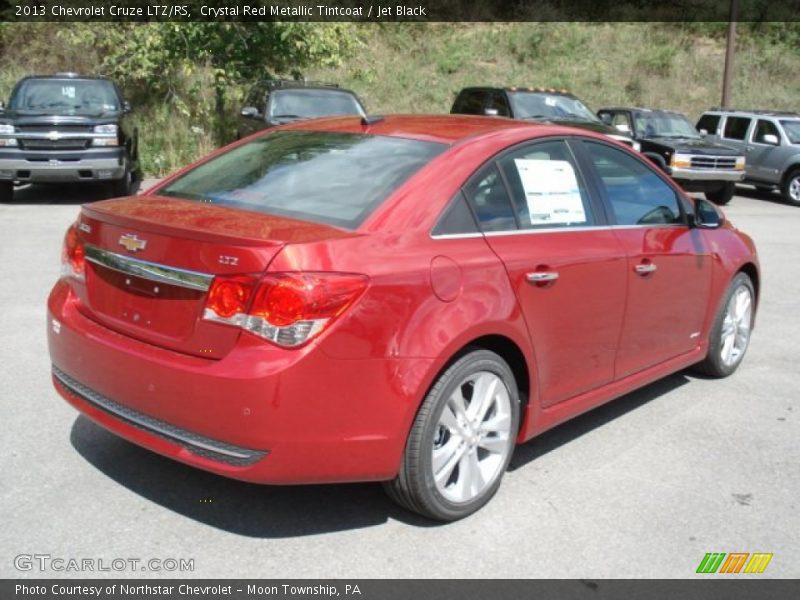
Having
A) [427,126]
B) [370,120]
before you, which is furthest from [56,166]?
[427,126]

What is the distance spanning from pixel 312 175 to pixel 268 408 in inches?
50.7

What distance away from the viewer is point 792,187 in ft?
59.0

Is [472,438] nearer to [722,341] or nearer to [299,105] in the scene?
[722,341]

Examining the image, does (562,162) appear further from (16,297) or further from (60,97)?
(60,97)

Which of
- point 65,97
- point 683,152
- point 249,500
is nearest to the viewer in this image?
point 249,500

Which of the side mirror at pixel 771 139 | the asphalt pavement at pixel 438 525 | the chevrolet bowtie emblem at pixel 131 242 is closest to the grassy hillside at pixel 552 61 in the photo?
the side mirror at pixel 771 139

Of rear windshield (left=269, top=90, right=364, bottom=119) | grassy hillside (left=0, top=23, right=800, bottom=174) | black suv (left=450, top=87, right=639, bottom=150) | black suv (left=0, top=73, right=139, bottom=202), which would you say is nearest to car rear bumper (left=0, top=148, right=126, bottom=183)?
black suv (left=0, top=73, right=139, bottom=202)

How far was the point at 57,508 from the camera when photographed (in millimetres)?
3617

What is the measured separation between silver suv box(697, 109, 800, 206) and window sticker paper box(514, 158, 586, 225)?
15116 mm

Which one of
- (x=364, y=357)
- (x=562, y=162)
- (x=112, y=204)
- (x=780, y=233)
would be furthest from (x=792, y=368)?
(x=780, y=233)

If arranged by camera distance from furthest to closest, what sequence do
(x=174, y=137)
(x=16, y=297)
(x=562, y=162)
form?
(x=174, y=137) → (x=16, y=297) → (x=562, y=162)

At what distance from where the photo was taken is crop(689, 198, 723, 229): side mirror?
5109 mm

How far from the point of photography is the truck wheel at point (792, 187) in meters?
17.9
